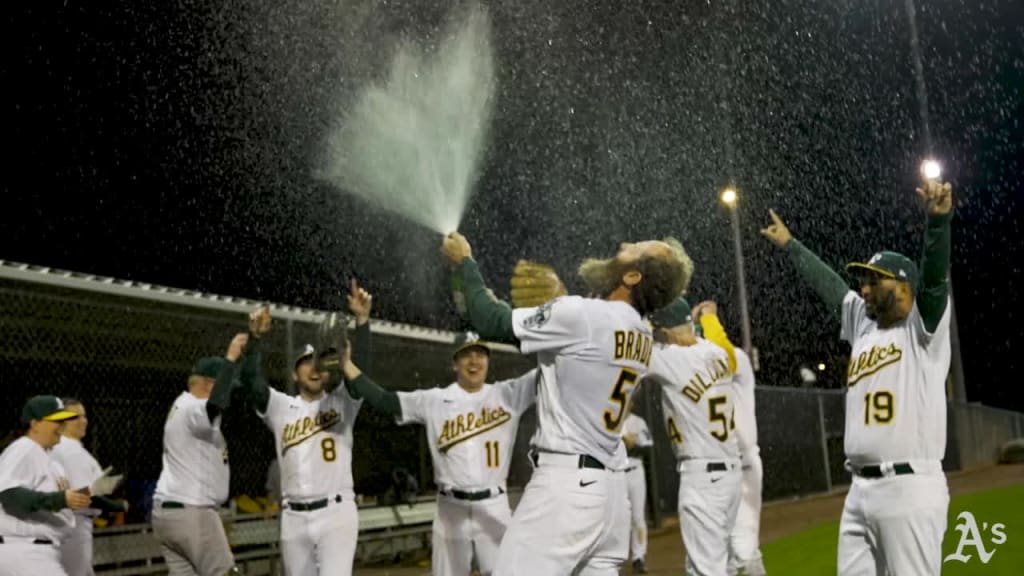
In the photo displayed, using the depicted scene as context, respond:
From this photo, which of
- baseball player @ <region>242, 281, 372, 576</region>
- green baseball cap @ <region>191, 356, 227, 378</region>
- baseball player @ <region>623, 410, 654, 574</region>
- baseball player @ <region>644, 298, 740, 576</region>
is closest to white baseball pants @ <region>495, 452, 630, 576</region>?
baseball player @ <region>242, 281, 372, 576</region>

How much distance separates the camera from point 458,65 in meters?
9.70

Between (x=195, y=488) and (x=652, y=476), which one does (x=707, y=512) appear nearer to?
(x=195, y=488)

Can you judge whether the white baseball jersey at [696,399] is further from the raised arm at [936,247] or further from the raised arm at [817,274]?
the raised arm at [936,247]

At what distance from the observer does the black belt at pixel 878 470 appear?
4.89 m

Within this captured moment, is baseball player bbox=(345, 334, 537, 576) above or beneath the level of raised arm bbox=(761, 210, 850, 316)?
beneath

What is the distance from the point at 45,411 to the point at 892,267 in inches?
205

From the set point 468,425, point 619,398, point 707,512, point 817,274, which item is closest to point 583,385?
point 619,398

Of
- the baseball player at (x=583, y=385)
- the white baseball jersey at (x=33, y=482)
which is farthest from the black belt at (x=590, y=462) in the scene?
the white baseball jersey at (x=33, y=482)

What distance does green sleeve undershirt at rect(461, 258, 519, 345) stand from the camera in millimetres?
4215

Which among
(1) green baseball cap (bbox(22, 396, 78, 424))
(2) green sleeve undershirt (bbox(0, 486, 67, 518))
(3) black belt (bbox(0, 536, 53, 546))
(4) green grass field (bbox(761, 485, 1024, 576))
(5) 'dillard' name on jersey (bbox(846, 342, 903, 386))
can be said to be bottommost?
(4) green grass field (bbox(761, 485, 1024, 576))

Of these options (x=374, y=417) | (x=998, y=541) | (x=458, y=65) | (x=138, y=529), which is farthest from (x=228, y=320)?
(x=998, y=541)

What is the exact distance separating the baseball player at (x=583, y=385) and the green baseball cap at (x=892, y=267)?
1.23 meters

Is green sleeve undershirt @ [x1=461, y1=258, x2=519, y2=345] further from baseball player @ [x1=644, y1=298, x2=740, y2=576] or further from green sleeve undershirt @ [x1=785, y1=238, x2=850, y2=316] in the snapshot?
baseball player @ [x1=644, y1=298, x2=740, y2=576]

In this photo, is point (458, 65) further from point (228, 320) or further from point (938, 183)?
point (938, 183)
